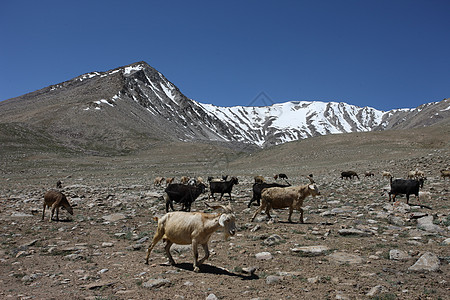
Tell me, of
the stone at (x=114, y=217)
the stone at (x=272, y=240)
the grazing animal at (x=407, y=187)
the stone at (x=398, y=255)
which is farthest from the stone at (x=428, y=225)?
the stone at (x=114, y=217)

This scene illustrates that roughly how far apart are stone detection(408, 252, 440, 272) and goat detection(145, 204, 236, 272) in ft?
14.7

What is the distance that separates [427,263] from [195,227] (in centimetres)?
581

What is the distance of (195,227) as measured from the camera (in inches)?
325

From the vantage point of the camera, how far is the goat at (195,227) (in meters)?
7.96

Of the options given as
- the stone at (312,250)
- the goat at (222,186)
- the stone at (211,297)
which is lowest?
the stone at (211,297)

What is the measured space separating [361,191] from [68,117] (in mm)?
121603

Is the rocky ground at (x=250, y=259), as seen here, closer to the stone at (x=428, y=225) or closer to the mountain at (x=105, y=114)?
the stone at (x=428, y=225)

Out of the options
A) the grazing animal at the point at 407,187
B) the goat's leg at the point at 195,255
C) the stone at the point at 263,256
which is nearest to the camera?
the goat's leg at the point at 195,255

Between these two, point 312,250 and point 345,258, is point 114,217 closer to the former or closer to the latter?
point 312,250

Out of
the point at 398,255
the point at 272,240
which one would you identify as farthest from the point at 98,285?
the point at 398,255

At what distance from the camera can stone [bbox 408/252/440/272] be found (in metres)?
7.28

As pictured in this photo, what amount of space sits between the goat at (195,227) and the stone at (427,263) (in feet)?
14.7

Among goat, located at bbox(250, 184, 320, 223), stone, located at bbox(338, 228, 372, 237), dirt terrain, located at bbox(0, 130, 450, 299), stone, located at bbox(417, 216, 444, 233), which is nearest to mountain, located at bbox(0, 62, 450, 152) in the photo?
dirt terrain, located at bbox(0, 130, 450, 299)

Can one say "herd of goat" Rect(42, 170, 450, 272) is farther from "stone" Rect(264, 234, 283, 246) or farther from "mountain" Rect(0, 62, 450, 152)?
"mountain" Rect(0, 62, 450, 152)
